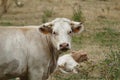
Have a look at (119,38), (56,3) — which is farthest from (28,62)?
(56,3)

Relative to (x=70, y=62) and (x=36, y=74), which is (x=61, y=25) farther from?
(x=70, y=62)

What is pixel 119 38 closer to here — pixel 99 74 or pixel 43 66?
pixel 99 74

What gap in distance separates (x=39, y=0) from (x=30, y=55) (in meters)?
14.3

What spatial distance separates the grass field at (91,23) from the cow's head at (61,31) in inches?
49.9

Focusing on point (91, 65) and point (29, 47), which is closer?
point (29, 47)

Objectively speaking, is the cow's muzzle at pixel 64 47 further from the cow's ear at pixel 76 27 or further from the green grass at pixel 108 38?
the green grass at pixel 108 38

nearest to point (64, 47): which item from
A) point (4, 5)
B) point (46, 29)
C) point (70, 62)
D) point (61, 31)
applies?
point (61, 31)

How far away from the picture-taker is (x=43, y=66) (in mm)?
8445

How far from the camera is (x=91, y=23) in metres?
17.1

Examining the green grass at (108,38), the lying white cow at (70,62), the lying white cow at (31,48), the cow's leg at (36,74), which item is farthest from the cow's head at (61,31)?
the green grass at (108,38)

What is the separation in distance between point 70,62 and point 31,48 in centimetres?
297

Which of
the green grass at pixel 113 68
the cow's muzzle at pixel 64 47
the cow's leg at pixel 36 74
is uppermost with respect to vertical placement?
the cow's muzzle at pixel 64 47

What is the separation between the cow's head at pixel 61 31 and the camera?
317 inches

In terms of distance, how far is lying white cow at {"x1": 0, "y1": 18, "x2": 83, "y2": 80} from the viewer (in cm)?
828
